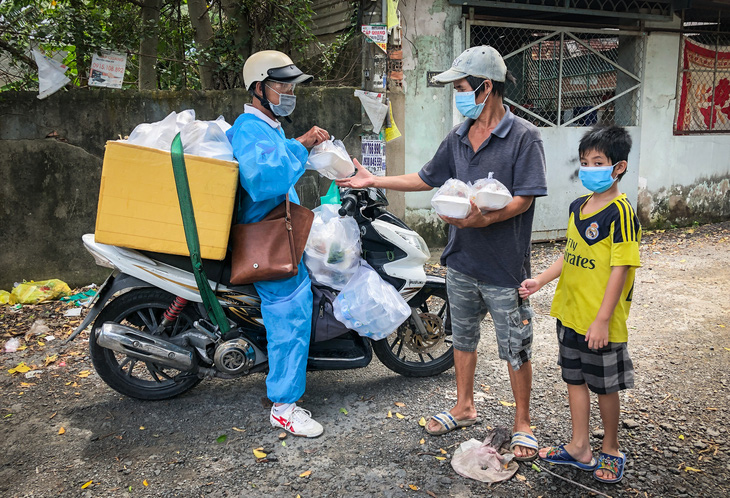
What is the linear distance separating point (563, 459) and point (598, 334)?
2.30 ft

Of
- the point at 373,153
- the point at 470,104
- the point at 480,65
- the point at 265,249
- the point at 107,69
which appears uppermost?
the point at 107,69

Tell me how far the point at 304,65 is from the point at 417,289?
15.0 ft

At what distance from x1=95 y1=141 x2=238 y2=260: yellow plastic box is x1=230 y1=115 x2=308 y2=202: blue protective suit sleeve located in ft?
0.27

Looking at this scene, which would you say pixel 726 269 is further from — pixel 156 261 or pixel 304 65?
pixel 156 261

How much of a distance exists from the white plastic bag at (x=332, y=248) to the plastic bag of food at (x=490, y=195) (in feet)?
3.18

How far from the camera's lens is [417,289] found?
343 cm

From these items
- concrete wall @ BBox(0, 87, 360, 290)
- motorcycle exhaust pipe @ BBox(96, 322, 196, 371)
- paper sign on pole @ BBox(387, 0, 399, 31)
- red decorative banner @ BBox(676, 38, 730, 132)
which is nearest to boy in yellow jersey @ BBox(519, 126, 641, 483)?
motorcycle exhaust pipe @ BBox(96, 322, 196, 371)

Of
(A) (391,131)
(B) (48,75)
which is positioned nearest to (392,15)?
(A) (391,131)

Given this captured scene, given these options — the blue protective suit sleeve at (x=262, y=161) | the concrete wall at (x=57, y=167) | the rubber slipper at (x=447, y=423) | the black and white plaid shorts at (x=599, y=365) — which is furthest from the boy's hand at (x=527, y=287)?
the concrete wall at (x=57, y=167)

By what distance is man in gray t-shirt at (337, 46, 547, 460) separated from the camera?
2559 millimetres

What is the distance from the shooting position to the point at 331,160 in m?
3.09

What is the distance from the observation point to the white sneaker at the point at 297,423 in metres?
2.98

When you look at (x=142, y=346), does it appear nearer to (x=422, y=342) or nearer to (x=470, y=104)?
(x=422, y=342)

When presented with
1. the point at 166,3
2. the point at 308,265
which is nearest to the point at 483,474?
the point at 308,265
